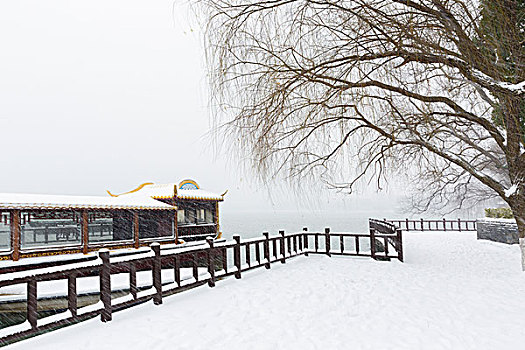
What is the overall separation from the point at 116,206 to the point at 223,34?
11.4 m

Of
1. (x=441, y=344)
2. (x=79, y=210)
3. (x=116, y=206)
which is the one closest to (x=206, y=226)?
(x=116, y=206)

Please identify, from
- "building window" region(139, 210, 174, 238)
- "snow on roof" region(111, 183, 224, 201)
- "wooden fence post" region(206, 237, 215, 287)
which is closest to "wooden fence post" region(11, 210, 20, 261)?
"snow on roof" region(111, 183, 224, 201)

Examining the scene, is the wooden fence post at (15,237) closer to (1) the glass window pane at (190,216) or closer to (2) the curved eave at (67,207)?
(2) the curved eave at (67,207)

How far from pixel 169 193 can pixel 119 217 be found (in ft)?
10.3

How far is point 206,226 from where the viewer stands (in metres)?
21.0

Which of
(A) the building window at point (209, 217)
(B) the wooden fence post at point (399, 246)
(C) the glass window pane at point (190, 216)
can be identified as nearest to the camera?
(B) the wooden fence post at point (399, 246)

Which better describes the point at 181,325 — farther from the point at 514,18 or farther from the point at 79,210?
the point at 79,210

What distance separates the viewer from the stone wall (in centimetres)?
1477

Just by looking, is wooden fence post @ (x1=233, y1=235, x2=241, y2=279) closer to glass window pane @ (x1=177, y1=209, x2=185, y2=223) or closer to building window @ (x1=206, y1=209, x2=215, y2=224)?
glass window pane @ (x1=177, y1=209, x2=185, y2=223)

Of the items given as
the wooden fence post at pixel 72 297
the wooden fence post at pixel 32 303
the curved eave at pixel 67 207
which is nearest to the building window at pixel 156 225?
the curved eave at pixel 67 207

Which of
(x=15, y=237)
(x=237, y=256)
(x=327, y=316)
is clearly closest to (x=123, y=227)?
(x=15, y=237)

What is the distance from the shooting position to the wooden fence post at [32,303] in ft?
14.3

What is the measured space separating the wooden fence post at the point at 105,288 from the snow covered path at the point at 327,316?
0.50 feet

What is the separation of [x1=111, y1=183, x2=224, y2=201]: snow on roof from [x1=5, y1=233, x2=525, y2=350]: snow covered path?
38.5 feet
